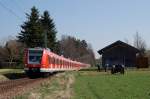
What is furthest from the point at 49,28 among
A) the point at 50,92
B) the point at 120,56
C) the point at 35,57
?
the point at 50,92

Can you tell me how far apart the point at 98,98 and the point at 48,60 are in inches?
1138

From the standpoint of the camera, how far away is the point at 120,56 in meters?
83.0

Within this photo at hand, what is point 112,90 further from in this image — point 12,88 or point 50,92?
point 12,88

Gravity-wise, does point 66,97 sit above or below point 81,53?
below

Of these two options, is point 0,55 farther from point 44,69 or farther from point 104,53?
point 44,69

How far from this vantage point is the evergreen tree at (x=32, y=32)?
9806 centimetres

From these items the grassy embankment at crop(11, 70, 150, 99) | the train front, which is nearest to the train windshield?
the train front

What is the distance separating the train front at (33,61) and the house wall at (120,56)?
122 ft

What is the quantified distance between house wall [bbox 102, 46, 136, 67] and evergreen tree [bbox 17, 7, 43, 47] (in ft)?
63.8

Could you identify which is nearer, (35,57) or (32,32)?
(35,57)

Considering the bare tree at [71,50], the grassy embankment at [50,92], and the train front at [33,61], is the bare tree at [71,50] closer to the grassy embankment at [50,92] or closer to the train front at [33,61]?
the train front at [33,61]

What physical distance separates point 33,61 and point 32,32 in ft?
176

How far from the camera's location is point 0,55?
12706 centimetres

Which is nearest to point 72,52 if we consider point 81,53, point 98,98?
point 81,53
